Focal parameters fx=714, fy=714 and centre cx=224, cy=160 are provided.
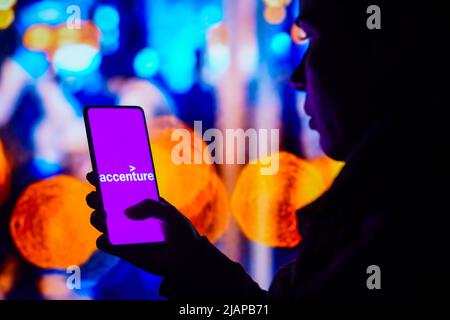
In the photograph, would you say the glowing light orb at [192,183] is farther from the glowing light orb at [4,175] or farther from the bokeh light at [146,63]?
the glowing light orb at [4,175]

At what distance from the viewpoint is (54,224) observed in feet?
6.37

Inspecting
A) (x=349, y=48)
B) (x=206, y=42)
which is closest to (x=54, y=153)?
(x=206, y=42)

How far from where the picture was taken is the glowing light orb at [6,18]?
6.37 feet

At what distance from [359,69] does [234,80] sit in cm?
39

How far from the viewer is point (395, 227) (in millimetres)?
1565

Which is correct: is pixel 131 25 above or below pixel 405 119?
above

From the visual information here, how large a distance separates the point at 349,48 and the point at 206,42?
425 mm

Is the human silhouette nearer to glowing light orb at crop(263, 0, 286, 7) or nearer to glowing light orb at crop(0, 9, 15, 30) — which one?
glowing light orb at crop(263, 0, 286, 7)

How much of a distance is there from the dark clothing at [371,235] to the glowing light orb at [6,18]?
0.85 metres

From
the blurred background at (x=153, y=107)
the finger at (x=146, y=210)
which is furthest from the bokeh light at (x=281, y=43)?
the finger at (x=146, y=210)

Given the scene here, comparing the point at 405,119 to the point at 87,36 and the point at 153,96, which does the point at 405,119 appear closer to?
the point at 153,96

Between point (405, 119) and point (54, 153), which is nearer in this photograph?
point (405, 119)
